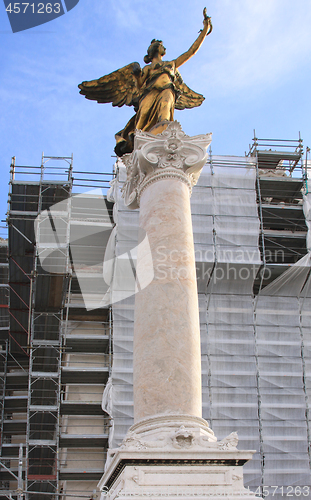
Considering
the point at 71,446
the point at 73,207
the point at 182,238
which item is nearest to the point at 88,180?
the point at 73,207

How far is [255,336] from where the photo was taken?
2405cm

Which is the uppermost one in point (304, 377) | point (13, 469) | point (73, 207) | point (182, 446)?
point (73, 207)

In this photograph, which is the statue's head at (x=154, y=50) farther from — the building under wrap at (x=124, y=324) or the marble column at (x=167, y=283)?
the building under wrap at (x=124, y=324)

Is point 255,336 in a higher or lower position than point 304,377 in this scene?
higher

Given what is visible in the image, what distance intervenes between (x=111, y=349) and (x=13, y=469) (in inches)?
248

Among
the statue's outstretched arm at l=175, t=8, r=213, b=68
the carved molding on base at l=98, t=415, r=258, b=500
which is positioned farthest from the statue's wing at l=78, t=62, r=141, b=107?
the carved molding on base at l=98, t=415, r=258, b=500

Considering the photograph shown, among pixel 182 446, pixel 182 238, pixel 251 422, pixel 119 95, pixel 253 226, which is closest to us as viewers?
pixel 182 446

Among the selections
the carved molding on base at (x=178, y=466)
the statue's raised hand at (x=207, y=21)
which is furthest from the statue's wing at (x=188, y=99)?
the carved molding on base at (x=178, y=466)

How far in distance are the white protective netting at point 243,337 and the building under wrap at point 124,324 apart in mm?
45

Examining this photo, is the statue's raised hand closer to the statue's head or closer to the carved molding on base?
the statue's head

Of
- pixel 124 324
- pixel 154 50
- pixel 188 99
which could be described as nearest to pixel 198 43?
pixel 154 50

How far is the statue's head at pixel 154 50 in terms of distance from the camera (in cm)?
1495

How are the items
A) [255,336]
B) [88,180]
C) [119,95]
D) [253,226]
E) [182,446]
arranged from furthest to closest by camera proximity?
1. [88,180]
2. [253,226]
3. [255,336]
4. [119,95]
5. [182,446]

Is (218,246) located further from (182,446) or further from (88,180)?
(182,446)
